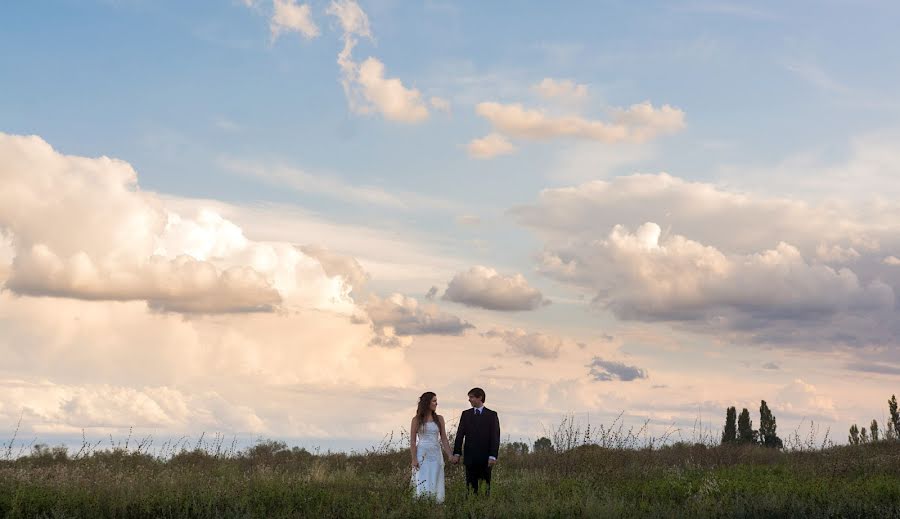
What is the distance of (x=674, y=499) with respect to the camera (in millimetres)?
15297

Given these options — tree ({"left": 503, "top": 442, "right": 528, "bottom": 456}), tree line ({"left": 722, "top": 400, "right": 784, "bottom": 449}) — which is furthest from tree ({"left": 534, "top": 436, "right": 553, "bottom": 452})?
tree line ({"left": 722, "top": 400, "right": 784, "bottom": 449})

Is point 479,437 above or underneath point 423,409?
underneath

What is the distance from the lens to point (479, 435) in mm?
14781

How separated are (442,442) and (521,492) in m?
1.65

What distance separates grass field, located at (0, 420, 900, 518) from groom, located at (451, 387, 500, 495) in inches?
21.1

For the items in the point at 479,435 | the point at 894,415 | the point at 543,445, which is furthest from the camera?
the point at 894,415

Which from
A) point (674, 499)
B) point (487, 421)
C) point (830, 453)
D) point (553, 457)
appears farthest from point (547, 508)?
point (830, 453)

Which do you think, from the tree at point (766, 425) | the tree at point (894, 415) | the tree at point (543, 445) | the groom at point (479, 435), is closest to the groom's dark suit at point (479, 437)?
the groom at point (479, 435)

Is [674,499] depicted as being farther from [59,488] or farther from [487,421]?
[59,488]

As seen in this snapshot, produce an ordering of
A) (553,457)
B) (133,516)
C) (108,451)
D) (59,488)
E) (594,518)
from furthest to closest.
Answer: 1. (108,451)
2. (553,457)
3. (59,488)
4. (133,516)
5. (594,518)

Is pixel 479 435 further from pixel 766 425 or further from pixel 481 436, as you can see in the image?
pixel 766 425

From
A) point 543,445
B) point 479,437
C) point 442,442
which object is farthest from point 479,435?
point 543,445

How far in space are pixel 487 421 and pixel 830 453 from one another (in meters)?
15.5

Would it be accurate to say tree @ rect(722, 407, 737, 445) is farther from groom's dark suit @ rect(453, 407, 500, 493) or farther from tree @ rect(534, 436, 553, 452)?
groom's dark suit @ rect(453, 407, 500, 493)
